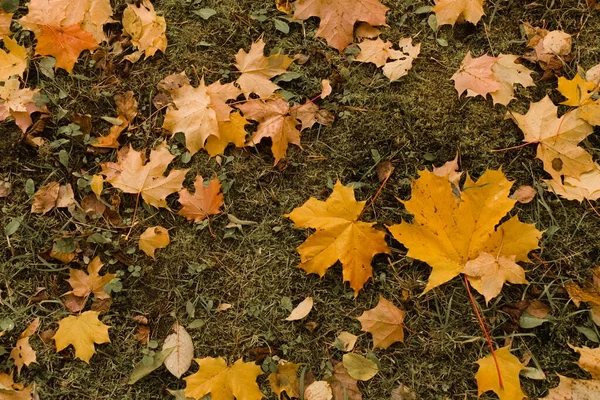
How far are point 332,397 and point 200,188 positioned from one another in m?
1.03

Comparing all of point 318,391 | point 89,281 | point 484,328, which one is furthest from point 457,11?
point 89,281

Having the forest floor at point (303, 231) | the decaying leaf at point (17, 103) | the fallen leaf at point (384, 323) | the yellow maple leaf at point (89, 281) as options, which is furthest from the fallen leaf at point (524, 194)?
the decaying leaf at point (17, 103)

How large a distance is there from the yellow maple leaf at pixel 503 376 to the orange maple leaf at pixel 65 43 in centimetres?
222

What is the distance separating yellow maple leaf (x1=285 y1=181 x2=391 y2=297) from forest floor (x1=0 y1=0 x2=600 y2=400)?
0.08 meters

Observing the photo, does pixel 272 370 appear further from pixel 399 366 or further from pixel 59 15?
pixel 59 15

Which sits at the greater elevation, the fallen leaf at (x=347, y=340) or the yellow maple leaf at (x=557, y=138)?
the yellow maple leaf at (x=557, y=138)

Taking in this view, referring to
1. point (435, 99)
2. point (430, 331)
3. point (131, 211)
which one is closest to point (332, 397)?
point (430, 331)

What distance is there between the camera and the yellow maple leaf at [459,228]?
1.95 metres

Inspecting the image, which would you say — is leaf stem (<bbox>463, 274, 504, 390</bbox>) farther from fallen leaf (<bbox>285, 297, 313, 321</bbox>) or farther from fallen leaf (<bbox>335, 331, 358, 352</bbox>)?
fallen leaf (<bbox>285, 297, 313, 321</bbox>)

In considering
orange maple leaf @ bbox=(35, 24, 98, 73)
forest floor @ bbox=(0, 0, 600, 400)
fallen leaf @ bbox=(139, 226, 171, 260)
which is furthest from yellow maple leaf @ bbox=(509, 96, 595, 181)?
orange maple leaf @ bbox=(35, 24, 98, 73)

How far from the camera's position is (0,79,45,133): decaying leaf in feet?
7.75

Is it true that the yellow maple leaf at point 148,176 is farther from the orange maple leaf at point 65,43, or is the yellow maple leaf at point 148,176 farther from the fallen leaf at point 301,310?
the fallen leaf at point 301,310

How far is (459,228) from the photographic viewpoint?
195 cm

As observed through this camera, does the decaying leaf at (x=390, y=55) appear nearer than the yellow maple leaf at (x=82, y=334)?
No
